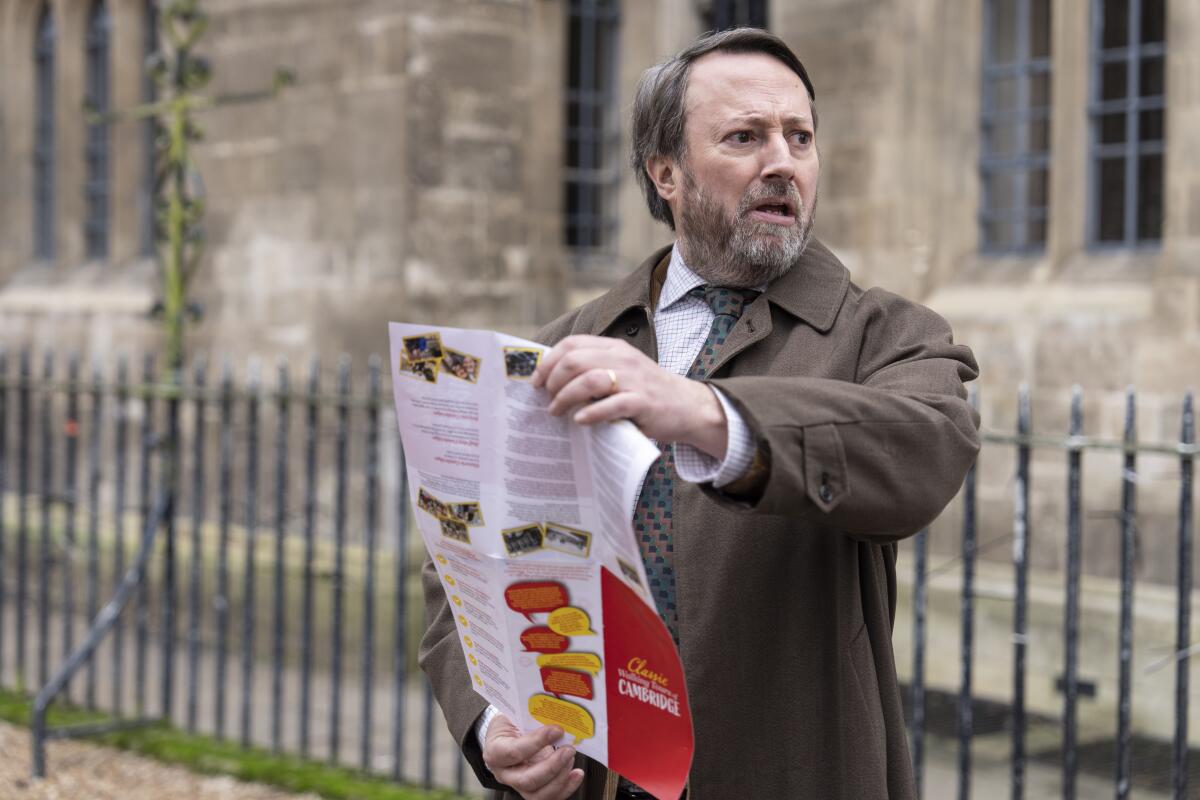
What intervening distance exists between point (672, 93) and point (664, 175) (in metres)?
0.15

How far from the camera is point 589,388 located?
1.81 m

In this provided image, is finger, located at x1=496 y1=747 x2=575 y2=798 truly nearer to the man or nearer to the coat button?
the man

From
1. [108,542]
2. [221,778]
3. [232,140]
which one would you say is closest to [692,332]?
[221,778]

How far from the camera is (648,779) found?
80.0 inches

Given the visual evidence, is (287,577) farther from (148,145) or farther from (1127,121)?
(1127,121)

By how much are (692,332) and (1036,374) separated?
5244 millimetres

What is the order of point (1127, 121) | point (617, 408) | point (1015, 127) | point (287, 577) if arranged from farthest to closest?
point (287, 577) < point (1015, 127) < point (1127, 121) < point (617, 408)

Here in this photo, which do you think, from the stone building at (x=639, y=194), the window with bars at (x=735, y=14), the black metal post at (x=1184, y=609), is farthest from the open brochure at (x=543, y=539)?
the window with bars at (x=735, y=14)

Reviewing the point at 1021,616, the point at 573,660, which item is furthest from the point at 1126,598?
the point at 573,660

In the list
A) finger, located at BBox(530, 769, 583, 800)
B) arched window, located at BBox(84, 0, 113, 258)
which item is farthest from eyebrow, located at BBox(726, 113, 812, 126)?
arched window, located at BBox(84, 0, 113, 258)

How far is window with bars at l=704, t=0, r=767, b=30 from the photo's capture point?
8836 millimetres

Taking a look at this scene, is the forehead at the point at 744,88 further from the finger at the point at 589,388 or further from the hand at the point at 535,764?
the hand at the point at 535,764

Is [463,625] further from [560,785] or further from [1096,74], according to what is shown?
[1096,74]

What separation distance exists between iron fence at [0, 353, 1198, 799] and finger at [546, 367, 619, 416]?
2747mm
